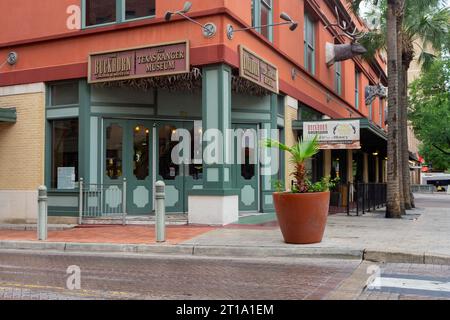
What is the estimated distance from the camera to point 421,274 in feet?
25.0

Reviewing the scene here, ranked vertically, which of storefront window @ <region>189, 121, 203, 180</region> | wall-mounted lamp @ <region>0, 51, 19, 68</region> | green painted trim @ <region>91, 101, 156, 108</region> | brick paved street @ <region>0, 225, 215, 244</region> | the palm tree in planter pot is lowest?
brick paved street @ <region>0, 225, 215, 244</region>

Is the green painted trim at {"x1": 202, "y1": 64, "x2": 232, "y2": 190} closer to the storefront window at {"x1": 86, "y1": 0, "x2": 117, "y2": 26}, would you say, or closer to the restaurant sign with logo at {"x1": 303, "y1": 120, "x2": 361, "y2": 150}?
the storefront window at {"x1": 86, "y1": 0, "x2": 117, "y2": 26}

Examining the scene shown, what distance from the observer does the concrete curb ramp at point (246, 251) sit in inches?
340

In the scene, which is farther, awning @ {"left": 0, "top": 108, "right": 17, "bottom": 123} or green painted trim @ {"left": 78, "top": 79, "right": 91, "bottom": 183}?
Answer: awning @ {"left": 0, "top": 108, "right": 17, "bottom": 123}

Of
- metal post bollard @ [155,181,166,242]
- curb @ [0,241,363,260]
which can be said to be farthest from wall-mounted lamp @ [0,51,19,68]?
metal post bollard @ [155,181,166,242]

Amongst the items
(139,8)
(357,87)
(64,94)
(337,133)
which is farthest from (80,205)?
(357,87)

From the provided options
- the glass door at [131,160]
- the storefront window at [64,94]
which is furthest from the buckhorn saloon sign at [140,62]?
the glass door at [131,160]

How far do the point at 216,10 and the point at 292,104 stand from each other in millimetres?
6064

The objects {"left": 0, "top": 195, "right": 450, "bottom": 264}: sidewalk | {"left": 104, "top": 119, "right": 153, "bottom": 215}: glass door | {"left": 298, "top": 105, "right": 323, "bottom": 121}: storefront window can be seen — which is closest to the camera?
{"left": 0, "top": 195, "right": 450, "bottom": 264}: sidewalk

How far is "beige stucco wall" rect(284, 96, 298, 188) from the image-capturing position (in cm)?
1735

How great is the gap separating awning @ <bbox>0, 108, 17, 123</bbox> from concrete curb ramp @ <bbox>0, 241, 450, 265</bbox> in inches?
214

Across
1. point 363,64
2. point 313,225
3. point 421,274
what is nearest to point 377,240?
point 313,225

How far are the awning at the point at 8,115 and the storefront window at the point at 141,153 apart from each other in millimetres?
3671
